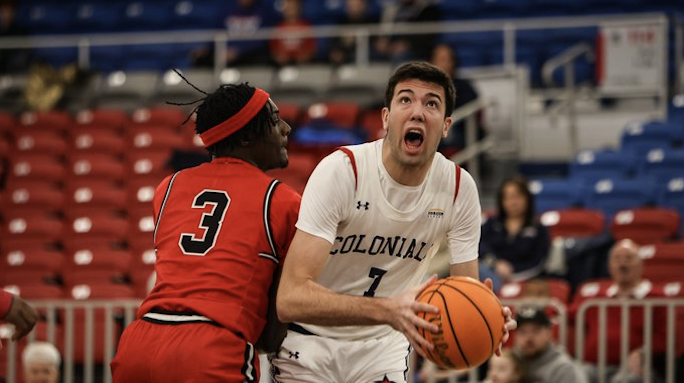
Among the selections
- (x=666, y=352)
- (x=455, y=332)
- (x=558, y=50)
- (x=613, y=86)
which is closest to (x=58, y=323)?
(x=666, y=352)

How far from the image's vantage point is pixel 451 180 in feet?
17.3

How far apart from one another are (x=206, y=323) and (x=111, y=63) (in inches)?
512

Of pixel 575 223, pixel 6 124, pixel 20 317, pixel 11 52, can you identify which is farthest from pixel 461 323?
pixel 11 52

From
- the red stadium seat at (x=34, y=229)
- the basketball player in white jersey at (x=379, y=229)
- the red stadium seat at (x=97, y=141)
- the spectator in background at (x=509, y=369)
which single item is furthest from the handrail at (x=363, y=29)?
the basketball player in white jersey at (x=379, y=229)

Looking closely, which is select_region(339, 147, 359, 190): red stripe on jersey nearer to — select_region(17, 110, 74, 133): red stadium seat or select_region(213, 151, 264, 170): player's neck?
select_region(213, 151, 264, 170): player's neck

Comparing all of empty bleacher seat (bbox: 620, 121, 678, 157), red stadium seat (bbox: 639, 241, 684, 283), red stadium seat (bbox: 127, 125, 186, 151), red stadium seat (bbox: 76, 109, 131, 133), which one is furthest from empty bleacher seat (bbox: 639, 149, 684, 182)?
red stadium seat (bbox: 76, 109, 131, 133)

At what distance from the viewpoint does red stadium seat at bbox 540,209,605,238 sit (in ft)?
36.2

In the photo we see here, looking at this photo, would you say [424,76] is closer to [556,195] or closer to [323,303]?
[323,303]

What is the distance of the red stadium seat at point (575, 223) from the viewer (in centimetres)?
1104

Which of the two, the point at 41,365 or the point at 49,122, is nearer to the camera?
the point at 41,365

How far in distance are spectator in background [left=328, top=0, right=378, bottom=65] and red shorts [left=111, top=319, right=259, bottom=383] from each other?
397 inches

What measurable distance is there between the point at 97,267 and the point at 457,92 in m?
4.18

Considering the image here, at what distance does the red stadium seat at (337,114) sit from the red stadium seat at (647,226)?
11.6 feet

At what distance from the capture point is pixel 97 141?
13.8m
